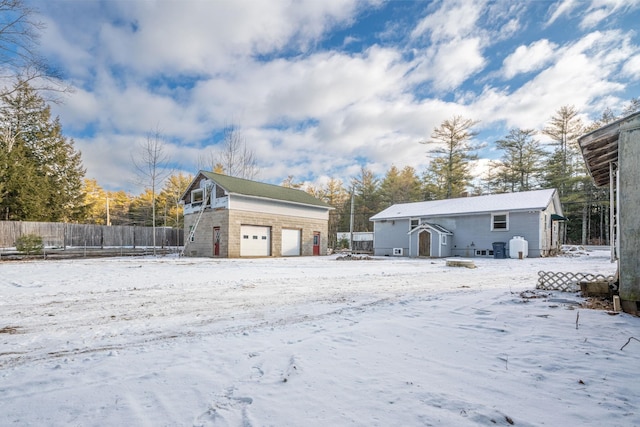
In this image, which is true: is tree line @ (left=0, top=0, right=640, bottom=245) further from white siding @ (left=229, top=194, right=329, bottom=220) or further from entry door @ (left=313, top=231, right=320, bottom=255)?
entry door @ (left=313, top=231, right=320, bottom=255)

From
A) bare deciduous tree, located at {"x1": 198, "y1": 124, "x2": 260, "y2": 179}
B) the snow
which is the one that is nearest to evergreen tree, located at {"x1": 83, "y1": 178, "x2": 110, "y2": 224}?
bare deciduous tree, located at {"x1": 198, "y1": 124, "x2": 260, "y2": 179}

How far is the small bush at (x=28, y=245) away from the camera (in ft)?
54.8

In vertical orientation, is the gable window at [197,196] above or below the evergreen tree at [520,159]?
below

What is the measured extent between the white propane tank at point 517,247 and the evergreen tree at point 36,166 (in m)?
34.4

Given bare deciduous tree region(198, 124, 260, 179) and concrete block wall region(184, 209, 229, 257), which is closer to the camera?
concrete block wall region(184, 209, 229, 257)

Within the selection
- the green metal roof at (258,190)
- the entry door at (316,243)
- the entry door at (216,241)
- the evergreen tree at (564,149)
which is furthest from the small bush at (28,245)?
the evergreen tree at (564,149)

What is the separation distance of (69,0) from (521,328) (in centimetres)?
1539

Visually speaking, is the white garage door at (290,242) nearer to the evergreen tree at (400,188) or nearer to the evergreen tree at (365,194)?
the evergreen tree at (365,194)

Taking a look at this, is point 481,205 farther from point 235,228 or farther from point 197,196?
point 197,196

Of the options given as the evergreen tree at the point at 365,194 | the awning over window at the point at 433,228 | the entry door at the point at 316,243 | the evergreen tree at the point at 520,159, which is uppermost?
the evergreen tree at the point at 520,159

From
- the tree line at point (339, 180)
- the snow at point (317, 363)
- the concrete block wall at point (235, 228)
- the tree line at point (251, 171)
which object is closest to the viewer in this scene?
the snow at point (317, 363)

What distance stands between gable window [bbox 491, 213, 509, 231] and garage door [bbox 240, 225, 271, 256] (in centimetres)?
1554

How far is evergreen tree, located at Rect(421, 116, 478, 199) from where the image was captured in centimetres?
3422

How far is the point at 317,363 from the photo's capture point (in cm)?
295
